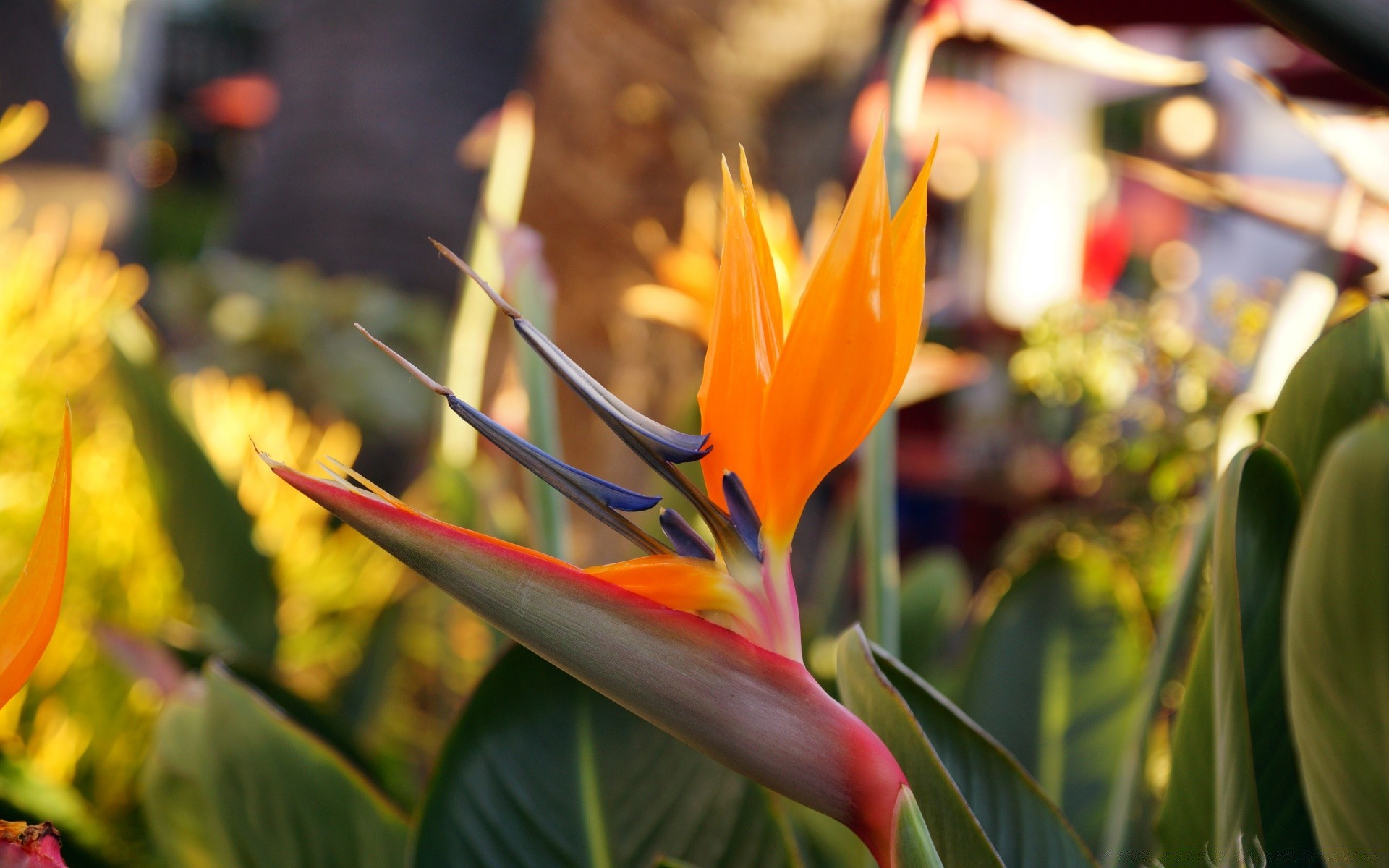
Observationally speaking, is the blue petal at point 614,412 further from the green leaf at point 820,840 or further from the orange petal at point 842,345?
the green leaf at point 820,840

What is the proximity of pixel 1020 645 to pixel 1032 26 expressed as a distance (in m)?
0.32

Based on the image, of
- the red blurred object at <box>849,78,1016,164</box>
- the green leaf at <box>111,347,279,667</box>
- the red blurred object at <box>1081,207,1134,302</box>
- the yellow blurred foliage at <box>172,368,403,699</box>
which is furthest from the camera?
the red blurred object at <box>849,78,1016,164</box>

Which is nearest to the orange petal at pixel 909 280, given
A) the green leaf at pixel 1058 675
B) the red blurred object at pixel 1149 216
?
the green leaf at pixel 1058 675

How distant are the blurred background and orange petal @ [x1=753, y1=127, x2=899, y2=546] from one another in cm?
22

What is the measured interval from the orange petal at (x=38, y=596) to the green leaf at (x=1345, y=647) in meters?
0.24

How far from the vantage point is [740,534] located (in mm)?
207

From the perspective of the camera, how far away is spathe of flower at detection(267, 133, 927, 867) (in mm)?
175

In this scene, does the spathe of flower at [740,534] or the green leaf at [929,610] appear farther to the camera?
the green leaf at [929,610]

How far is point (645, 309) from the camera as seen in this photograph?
2.56 ft

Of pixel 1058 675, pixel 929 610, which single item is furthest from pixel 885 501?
pixel 929 610

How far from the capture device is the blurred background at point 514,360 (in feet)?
1.75

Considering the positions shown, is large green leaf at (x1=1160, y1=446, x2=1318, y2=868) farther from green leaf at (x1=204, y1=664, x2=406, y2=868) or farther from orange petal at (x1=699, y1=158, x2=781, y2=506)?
green leaf at (x1=204, y1=664, x2=406, y2=868)

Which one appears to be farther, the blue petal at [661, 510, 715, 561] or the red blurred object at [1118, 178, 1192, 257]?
the red blurred object at [1118, 178, 1192, 257]

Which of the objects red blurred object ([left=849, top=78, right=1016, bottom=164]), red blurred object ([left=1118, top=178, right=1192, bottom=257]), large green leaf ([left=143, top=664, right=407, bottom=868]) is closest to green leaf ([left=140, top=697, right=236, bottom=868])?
large green leaf ([left=143, top=664, right=407, bottom=868])
